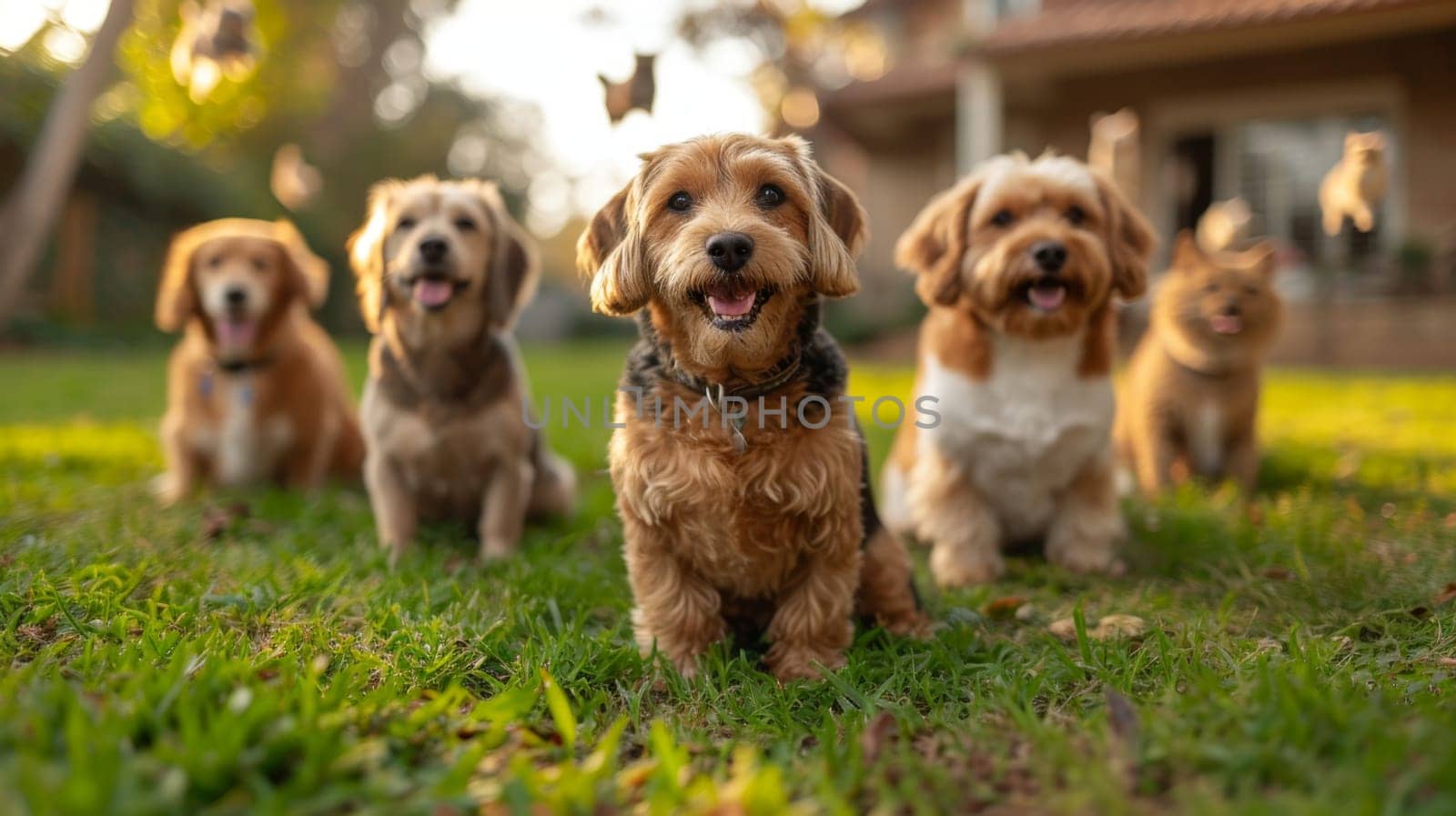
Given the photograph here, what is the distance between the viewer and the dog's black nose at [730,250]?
2.52 meters

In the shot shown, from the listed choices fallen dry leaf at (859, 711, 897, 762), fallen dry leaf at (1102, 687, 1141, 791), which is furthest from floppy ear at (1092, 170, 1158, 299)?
fallen dry leaf at (859, 711, 897, 762)

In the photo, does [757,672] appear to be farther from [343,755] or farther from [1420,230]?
[1420,230]

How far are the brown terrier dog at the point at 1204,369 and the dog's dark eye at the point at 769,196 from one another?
2.74 m

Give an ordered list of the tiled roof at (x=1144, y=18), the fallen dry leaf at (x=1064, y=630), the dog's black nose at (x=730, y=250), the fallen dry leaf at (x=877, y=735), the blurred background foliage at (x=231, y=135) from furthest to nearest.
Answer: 1. the tiled roof at (x=1144, y=18)
2. the blurred background foliage at (x=231, y=135)
3. the fallen dry leaf at (x=1064, y=630)
4. the dog's black nose at (x=730, y=250)
5. the fallen dry leaf at (x=877, y=735)

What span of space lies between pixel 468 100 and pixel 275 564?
1092 inches

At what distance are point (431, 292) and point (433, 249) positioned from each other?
7.0 inches

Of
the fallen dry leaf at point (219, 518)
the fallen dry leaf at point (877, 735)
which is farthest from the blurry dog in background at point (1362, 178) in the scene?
the fallen dry leaf at point (219, 518)

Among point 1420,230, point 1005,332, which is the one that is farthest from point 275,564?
point 1420,230

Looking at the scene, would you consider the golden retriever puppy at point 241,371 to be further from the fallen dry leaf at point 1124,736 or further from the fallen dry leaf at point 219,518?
the fallen dry leaf at point 1124,736

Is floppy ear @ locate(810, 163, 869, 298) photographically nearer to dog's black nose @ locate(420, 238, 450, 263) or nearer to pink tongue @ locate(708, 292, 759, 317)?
pink tongue @ locate(708, 292, 759, 317)

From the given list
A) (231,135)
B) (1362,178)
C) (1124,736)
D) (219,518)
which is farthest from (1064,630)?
(231,135)

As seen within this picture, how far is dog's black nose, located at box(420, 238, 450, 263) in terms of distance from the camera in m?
3.83

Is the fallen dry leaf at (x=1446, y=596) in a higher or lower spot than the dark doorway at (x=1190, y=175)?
lower

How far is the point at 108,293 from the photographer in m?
17.7
